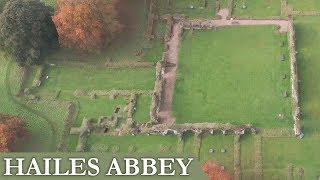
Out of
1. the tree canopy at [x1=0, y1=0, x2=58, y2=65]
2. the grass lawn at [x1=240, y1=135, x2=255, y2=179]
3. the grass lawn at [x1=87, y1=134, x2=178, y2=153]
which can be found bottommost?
the grass lawn at [x1=240, y1=135, x2=255, y2=179]

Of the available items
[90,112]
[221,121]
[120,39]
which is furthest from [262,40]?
[90,112]

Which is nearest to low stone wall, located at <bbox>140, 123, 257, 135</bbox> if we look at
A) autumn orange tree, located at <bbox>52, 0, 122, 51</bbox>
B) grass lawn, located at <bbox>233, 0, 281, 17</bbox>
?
autumn orange tree, located at <bbox>52, 0, 122, 51</bbox>

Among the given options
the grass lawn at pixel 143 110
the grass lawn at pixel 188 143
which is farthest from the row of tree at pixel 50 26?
the grass lawn at pixel 188 143

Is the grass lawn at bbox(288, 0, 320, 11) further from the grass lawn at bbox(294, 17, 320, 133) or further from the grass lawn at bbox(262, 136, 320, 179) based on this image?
the grass lawn at bbox(262, 136, 320, 179)

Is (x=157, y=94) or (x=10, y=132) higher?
(x=157, y=94)

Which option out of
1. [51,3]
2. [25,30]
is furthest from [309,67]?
[51,3]

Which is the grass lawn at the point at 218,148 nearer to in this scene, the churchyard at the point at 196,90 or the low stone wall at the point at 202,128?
the churchyard at the point at 196,90

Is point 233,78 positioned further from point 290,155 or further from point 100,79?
point 100,79
